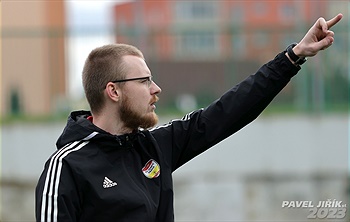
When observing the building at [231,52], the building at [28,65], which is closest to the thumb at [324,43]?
the building at [231,52]

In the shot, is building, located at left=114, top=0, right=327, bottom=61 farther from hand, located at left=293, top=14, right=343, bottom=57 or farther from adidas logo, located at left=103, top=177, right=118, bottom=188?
adidas logo, located at left=103, top=177, right=118, bottom=188

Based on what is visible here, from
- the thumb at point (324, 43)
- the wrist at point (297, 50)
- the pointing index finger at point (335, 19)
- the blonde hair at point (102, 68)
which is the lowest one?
the blonde hair at point (102, 68)

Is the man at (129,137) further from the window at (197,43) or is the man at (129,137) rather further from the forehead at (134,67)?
the window at (197,43)

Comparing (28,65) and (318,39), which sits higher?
(318,39)

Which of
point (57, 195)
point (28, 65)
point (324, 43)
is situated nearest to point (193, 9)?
point (28, 65)

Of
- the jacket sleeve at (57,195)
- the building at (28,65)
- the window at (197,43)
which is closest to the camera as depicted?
the jacket sleeve at (57,195)

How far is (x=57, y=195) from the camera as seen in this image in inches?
122

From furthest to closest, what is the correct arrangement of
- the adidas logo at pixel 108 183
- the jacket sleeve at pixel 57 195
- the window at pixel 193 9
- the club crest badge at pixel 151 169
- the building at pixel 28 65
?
the window at pixel 193 9 → the building at pixel 28 65 → the club crest badge at pixel 151 169 → the adidas logo at pixel 108 183 → the jacket sleeve at pixel 57 195

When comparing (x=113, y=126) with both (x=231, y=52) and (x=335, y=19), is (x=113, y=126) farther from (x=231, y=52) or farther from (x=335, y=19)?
(x=231, y=52)

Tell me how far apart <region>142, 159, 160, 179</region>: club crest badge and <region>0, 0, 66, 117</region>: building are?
7385 mm

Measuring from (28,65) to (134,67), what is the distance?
7.53 meters

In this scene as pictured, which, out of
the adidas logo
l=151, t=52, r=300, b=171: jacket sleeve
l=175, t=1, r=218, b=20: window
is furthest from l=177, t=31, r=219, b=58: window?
the adidas logo

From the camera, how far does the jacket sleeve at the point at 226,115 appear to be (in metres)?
3.49

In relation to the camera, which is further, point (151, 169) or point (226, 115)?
point (226, 115)
